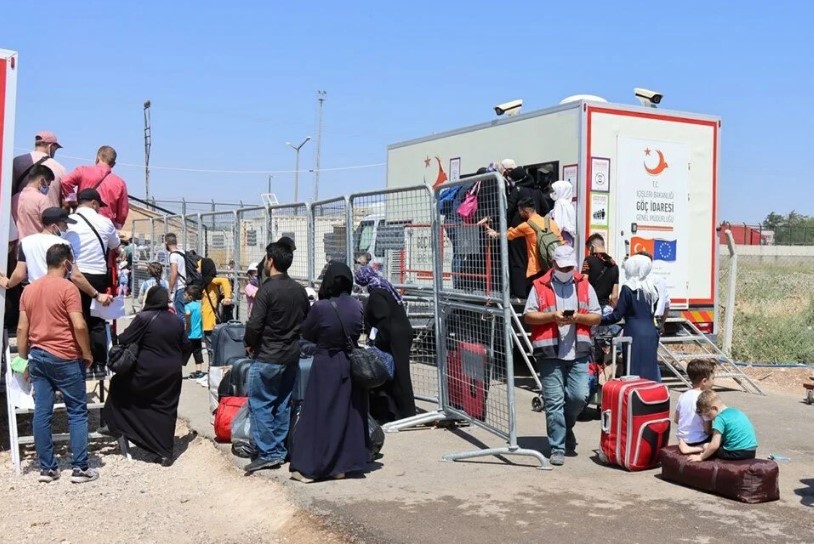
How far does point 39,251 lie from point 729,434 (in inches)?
220

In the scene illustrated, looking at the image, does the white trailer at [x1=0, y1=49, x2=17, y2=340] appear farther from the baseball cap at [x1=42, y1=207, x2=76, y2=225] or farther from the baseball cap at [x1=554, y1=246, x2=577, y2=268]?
the baseball cap at [x1=554, y1=246, x2=577, y2=268]

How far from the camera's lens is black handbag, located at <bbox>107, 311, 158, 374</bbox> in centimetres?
722

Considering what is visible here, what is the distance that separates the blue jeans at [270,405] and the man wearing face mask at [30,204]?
2.41 m

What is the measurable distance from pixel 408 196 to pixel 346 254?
1069 mm

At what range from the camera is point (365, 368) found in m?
6.46

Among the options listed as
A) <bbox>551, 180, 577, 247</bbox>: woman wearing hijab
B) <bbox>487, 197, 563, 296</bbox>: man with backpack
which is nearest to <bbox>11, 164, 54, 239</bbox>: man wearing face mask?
<bbox>487, 197, 563, 296</bbox>: man with backpack

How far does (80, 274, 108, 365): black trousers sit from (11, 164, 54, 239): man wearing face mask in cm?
65

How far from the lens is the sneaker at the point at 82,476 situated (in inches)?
271

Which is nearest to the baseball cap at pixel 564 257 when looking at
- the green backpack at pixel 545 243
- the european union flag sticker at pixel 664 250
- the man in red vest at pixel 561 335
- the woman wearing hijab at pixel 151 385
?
the man in red vest at pixel 561 335

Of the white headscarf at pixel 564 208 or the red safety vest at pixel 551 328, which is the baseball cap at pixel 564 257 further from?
the white headscarf at pixel 564 208

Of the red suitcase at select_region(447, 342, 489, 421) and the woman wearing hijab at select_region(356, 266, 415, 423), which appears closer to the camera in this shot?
the red suitcase at select_region(447, 342, 489, 421)

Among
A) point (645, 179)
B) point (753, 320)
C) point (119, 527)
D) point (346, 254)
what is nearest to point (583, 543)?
point (119, 527)

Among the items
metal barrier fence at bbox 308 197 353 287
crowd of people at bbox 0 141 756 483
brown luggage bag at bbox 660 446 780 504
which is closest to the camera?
brown luggage bag at bbox 660 446 780 504

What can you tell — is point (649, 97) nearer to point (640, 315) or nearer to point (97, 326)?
point (640, 315)
